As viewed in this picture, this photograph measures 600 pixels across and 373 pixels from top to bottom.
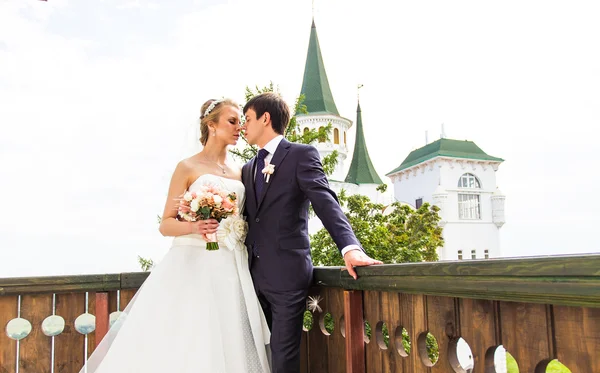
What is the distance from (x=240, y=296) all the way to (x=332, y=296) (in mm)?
513

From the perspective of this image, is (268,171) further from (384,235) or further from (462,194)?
(462,194)

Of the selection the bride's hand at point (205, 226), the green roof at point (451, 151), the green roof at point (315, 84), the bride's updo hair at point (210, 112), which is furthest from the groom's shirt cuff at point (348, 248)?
the green roof at point (451, 151)

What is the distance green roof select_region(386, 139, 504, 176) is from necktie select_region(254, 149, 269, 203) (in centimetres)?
4255

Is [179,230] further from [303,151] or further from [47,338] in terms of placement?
[47,338]

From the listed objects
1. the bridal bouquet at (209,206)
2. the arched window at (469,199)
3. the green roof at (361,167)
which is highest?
the green roof at (361,167)

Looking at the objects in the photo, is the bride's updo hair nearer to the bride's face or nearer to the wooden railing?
the bride's face

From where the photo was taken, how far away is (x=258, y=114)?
303 centimetres

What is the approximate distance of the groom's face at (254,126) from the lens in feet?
9.91

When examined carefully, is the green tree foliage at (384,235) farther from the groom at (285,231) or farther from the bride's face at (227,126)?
the groom at (285,231)

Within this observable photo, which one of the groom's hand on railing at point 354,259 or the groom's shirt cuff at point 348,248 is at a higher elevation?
the groom's shirt cuff at point 348,248

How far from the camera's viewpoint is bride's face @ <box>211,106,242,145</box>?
337 cm

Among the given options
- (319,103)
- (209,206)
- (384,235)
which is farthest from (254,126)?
(319,103)

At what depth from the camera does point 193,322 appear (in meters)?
2.78

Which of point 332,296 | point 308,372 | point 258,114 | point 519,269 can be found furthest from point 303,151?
point 519,269
